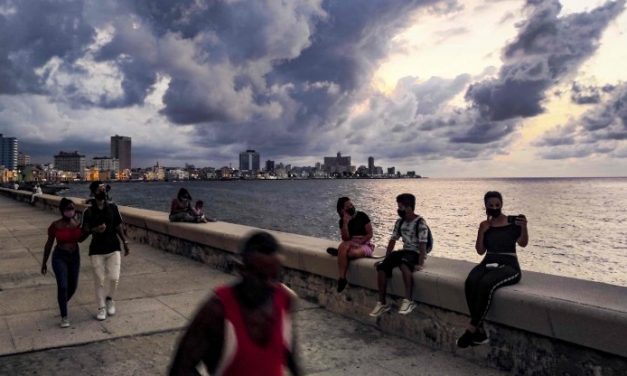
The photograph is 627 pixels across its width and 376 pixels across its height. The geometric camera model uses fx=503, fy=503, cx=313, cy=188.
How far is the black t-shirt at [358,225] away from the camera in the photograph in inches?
269

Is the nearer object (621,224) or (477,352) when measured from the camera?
(477,352)

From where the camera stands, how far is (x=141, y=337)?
576 centimetres

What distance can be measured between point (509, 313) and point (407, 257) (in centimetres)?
145

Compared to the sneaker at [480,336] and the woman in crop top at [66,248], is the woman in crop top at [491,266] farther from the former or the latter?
the woman in crop top at [66,248]

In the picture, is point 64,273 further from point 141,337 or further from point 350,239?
point 350,239

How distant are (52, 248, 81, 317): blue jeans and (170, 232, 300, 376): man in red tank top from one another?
16.1 feet

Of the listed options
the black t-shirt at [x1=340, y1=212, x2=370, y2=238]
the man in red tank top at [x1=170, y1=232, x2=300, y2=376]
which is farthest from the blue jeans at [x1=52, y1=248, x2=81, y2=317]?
the man in red tank top at [x1=170, y1=232, x2=300, y2=376]

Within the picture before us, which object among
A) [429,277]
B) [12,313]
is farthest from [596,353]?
[12,313]

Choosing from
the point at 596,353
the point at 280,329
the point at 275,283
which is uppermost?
the point at 275,283

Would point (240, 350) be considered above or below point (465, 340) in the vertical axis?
above

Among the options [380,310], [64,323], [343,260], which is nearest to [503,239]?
[380,310]

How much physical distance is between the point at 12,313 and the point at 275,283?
19.7ft

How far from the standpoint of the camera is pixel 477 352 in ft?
16.4

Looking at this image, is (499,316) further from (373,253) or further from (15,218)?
(15,218)
